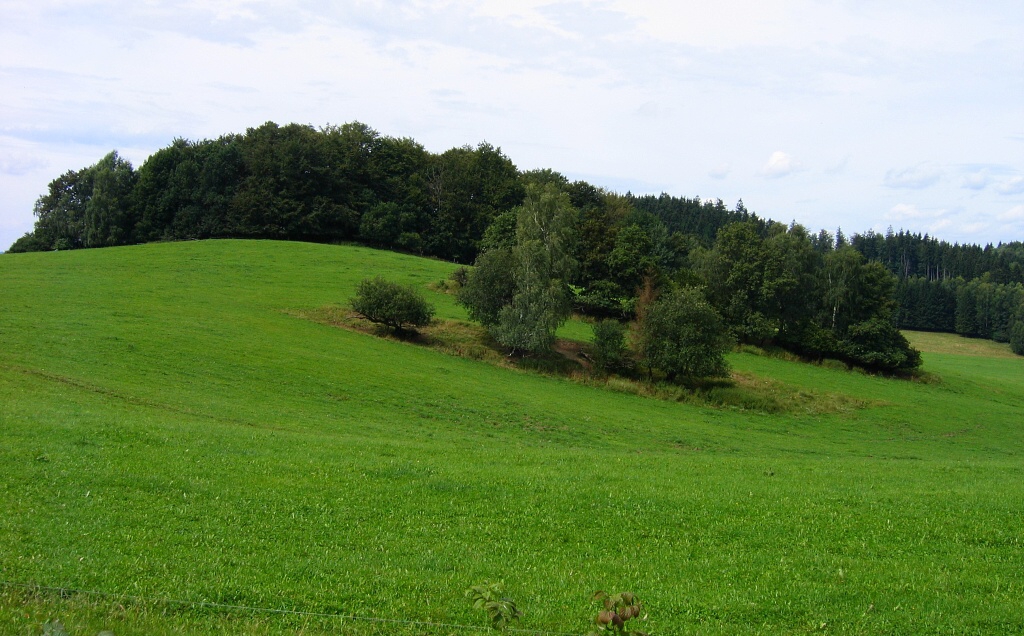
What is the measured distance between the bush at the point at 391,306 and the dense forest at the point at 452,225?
949 centimetres

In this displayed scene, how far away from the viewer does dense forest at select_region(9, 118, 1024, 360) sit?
67.3 m

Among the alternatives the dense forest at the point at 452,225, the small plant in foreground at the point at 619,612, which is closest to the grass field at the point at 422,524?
the small plant in foreground at the point at 619,612

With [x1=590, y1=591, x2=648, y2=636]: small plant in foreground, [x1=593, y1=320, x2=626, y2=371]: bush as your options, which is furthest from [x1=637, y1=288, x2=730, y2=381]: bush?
[x1=590, y1=591, x2=648, y2=636]: small plant in foreground

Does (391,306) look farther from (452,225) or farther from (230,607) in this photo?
(452,225)

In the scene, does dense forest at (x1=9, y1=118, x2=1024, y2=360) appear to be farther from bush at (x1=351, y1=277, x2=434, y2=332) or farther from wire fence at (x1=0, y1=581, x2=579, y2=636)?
wire fence at (x1=0, y1=581, x2=579, y2=636)

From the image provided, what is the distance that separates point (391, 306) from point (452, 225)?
48.1 metres

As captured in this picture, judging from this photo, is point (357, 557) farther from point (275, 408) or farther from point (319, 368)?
point (319, 368)

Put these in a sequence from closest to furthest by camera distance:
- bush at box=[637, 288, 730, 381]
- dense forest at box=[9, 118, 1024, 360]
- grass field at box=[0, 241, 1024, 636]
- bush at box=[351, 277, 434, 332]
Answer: grass field at box=[0, 241, 1024, 636] < bush at box=[637, 288, 730, 381] < bush at box=[351, 277, 434, 332] < dense forest at box=[9, 118, 1024, 360]

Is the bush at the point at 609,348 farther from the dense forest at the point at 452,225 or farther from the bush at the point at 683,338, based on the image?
the dense forest at the point at 452,225

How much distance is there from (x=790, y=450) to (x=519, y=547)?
24.3 metres

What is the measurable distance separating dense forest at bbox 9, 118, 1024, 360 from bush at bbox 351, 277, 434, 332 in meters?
9.49

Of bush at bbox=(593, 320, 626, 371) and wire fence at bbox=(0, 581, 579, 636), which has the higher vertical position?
bush at bbox=(593, 320, 626, 371)

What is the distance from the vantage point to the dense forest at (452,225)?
67312 mm

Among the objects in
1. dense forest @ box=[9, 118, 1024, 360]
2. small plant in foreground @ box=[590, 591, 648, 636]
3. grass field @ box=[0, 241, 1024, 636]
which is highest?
dense forest @ box=[9, 118, 1024, 360]
